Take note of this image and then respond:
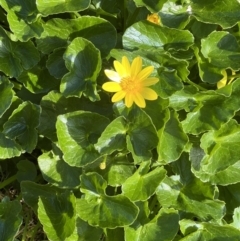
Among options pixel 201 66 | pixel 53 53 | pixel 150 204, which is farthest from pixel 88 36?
pixel 150 204

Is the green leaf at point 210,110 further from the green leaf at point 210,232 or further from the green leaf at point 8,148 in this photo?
the green leaf at point 8,148

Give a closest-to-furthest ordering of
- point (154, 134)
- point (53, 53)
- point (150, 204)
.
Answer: point (154, 134), point (53, 53), point (150, 204)

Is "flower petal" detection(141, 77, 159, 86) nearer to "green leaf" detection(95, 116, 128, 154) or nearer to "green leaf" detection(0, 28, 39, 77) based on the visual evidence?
"green leaf" detection(95, 116, 128, 154)

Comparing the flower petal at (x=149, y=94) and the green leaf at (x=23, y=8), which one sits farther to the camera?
the green leaf at (x=23, y=8)

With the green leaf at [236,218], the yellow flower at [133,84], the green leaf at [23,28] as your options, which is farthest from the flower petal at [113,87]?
the green leaf at [236,218]

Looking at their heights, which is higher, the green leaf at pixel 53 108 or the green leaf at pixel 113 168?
the green leaf at pixel 53 108

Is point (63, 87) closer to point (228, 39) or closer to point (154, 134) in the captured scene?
point (154, 134)

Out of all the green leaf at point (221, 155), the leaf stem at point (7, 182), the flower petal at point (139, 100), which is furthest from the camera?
the leaf stem at point (7, 182)

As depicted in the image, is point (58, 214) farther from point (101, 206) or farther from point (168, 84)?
point (168, 84)
